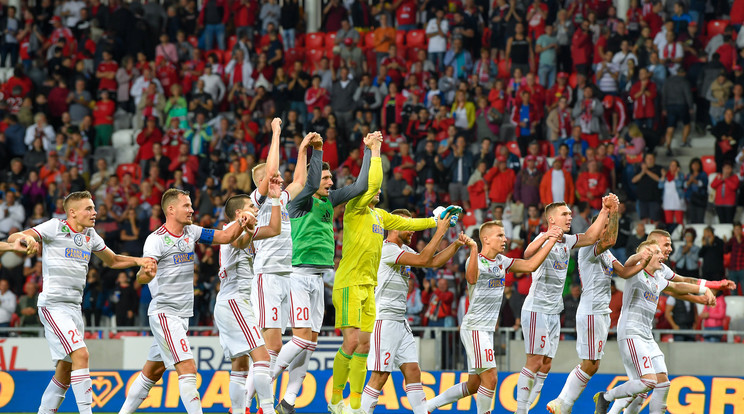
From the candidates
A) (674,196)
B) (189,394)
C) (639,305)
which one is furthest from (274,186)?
(674,196)

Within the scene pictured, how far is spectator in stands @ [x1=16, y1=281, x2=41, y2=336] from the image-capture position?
20922 millimetres

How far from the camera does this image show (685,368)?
59.8 ft

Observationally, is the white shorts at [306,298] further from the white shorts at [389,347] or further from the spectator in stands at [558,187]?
the spectator in stands at [558,187]

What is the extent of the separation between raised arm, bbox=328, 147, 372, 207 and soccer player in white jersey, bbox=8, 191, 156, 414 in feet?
7.82

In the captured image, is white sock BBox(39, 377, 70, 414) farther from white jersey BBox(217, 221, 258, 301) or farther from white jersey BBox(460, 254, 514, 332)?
white jersey BBox(460, 254, 514, 332)

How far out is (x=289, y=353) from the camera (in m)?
11.9

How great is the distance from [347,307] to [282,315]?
2.48 feet

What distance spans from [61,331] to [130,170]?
13643 mm

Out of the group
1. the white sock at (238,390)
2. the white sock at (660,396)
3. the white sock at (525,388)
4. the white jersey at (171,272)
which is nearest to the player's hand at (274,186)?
the white jersey at (171,272)

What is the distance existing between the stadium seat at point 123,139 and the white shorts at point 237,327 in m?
15.4

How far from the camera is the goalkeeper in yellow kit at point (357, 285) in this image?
12203 mm

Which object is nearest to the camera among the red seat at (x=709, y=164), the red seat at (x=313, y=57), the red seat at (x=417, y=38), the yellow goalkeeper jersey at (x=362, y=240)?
the yellow goalkeeper jersey at (x=362, y=240)

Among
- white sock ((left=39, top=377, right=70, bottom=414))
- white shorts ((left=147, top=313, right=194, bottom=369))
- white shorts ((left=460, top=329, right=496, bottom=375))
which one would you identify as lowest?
white sock ((left=39, top=377, right=70, bottom=414))

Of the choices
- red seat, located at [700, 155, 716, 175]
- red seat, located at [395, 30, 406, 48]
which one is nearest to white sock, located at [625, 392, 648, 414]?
red seat, located at [700, 155, 716, 175]
